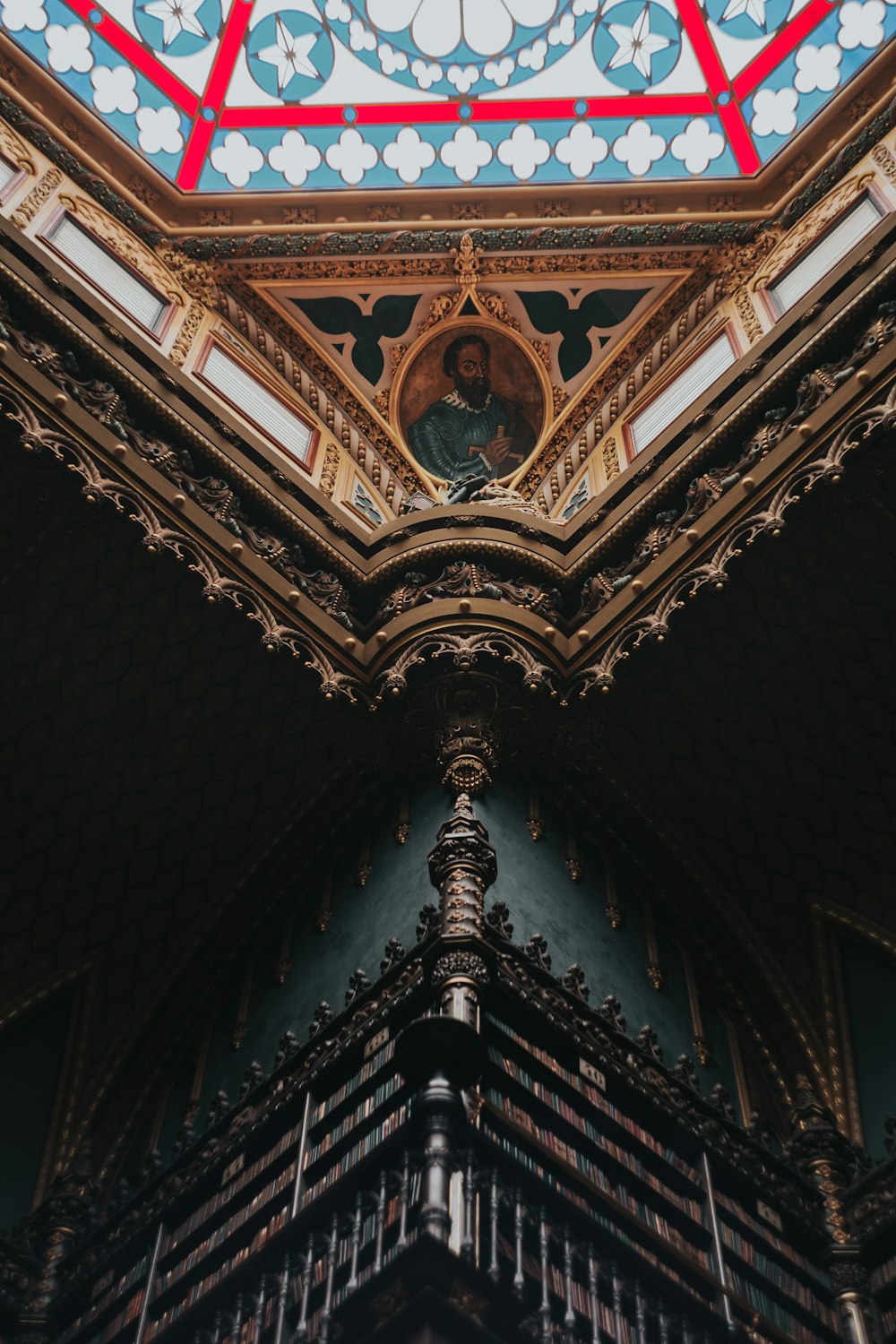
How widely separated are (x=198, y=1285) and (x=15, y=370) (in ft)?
14.6

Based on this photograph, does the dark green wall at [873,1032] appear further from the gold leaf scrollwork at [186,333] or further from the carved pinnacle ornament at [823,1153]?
the gold leaf scrollwork at [186,333]

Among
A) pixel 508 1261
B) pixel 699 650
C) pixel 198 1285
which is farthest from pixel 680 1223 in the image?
pixel 699 650

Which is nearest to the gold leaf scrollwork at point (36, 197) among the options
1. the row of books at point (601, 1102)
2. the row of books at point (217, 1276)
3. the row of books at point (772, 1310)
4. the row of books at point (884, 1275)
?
the row of books at point (601, 1102)

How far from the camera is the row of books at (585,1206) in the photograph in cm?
516

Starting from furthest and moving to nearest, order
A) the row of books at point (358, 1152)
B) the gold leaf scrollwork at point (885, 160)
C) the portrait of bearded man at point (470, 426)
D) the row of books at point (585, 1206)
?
1. the portrait of bearded man at point (470, 426)
2. the gold leaf scrollwork at point (885, 160)
3. the row of books at point (358, 1152)
4. the row of books at point (585, 1206)

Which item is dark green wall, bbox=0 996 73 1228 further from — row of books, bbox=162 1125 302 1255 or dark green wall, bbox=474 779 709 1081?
dark green wall, bbox=474 779 709 1081

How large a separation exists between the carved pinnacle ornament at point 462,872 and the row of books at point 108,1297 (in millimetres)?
1938

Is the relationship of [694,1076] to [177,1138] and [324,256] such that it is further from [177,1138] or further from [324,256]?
[324,256]

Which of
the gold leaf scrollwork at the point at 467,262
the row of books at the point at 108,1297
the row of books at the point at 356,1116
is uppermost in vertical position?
the gold leaf scrollwork at the point at 467,262

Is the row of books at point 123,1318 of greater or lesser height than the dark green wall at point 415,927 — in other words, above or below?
below

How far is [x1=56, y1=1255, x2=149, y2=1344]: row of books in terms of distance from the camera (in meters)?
6.01

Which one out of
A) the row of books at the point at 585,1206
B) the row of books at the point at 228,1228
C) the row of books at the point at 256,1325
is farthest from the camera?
the row of books at the point at 228,1228

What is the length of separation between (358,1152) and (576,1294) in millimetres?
1022

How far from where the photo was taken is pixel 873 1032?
748cm
